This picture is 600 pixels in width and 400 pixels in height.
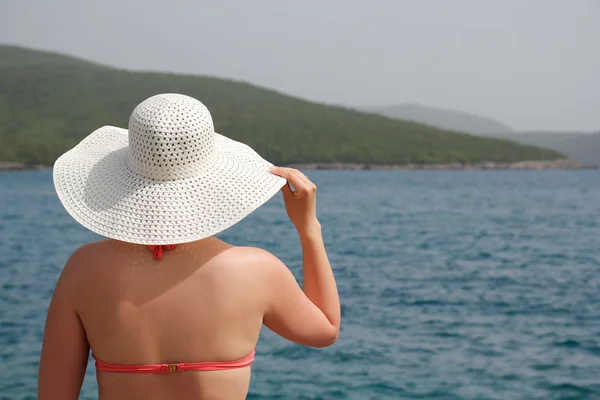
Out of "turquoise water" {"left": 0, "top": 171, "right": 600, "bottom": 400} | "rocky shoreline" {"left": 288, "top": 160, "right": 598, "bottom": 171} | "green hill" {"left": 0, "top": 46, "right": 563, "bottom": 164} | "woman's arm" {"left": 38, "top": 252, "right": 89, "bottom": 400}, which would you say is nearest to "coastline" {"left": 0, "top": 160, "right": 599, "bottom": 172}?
"rocky shoreline" {"left": 288, "top": 160, "right": 598, "bottom": 171}

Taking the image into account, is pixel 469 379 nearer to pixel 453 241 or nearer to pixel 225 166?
pixel 225 166

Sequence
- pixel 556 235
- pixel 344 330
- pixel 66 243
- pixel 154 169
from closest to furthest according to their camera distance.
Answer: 1. pixel 154 169
2. pixel 344 330
3. pixel 66 243
4. pixel 556 235

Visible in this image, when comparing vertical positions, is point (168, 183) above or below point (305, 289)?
above

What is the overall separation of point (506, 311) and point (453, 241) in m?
17.1

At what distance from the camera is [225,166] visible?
190cm

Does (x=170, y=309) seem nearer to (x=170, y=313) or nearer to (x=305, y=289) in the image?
(x=170, y=313)

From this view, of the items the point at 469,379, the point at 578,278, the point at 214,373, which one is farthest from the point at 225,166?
the point at 578,278

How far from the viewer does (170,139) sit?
183 cm

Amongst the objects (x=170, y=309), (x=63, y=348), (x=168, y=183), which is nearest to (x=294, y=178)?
(x=168, y=183)

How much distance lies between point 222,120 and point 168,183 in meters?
118

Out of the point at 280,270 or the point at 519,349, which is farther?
the point at 519,349

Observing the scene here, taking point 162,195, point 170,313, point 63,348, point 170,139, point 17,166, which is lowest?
point 17,166

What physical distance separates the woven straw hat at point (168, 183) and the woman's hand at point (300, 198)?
0.14ft

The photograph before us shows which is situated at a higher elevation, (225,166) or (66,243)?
(225,166)
